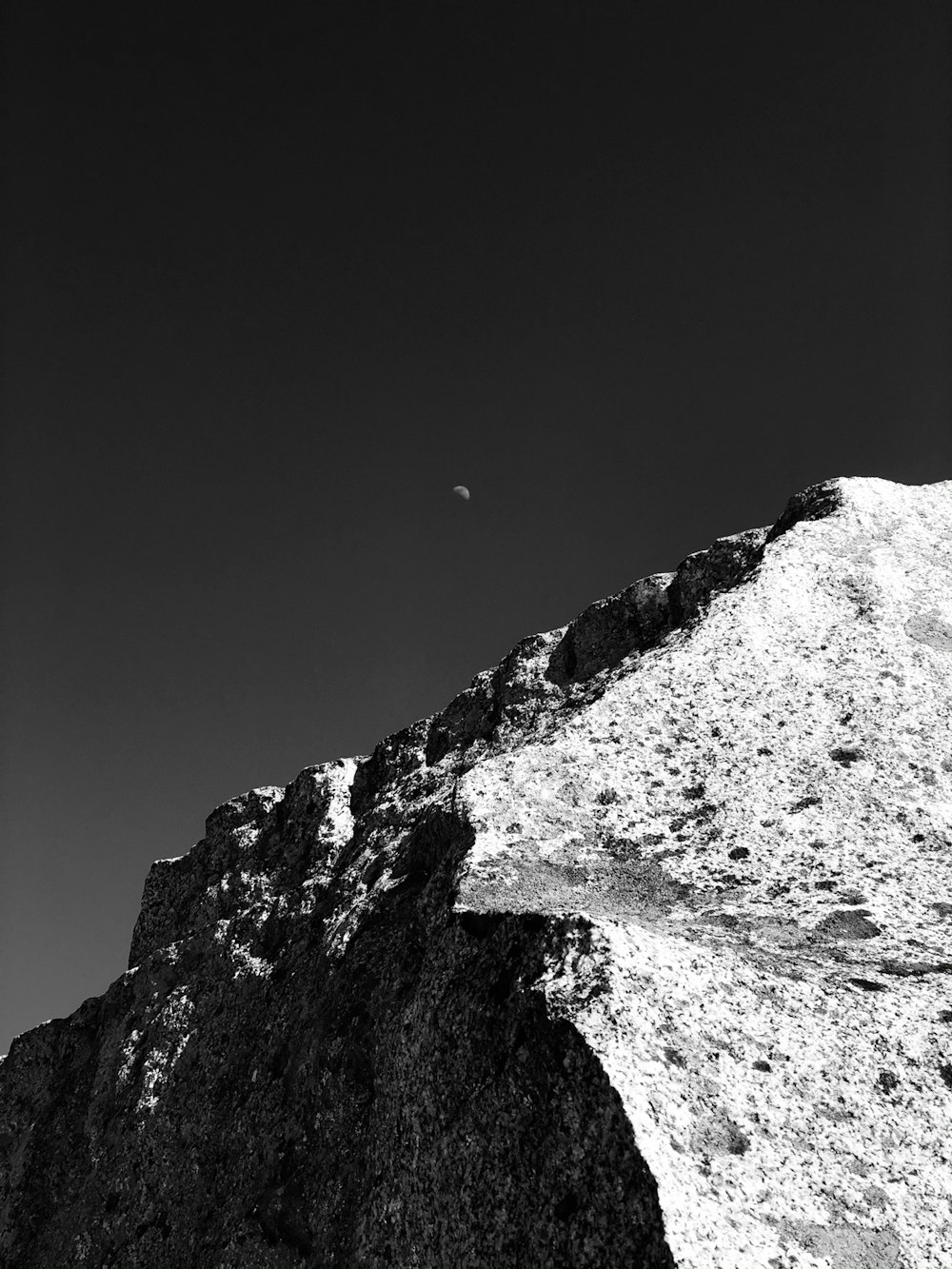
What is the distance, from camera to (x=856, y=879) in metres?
11.9

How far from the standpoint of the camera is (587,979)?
966 centimetres

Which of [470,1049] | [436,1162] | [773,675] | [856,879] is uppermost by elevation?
[773,675]

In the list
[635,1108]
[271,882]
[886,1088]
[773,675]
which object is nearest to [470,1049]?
[635,1108]

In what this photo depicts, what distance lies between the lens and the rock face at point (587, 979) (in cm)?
847

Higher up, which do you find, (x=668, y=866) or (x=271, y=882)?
(x=271, y=882)

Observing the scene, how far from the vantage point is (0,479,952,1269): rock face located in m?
8.47

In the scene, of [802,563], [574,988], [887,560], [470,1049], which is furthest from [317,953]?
[887,560]

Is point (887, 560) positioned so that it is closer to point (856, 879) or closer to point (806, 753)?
point (806, 753)

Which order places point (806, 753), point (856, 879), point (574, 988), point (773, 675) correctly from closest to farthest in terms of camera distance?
point (574, 988), point (856, 879), point (806, 753), point (773, 675)

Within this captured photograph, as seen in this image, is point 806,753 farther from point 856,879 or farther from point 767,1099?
point 767,1099

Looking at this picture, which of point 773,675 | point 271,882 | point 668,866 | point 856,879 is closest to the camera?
point 856,879

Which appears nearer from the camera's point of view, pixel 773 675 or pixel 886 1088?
pixel 886 1088

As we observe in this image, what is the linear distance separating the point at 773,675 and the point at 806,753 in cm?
226

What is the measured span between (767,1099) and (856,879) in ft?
13.2
